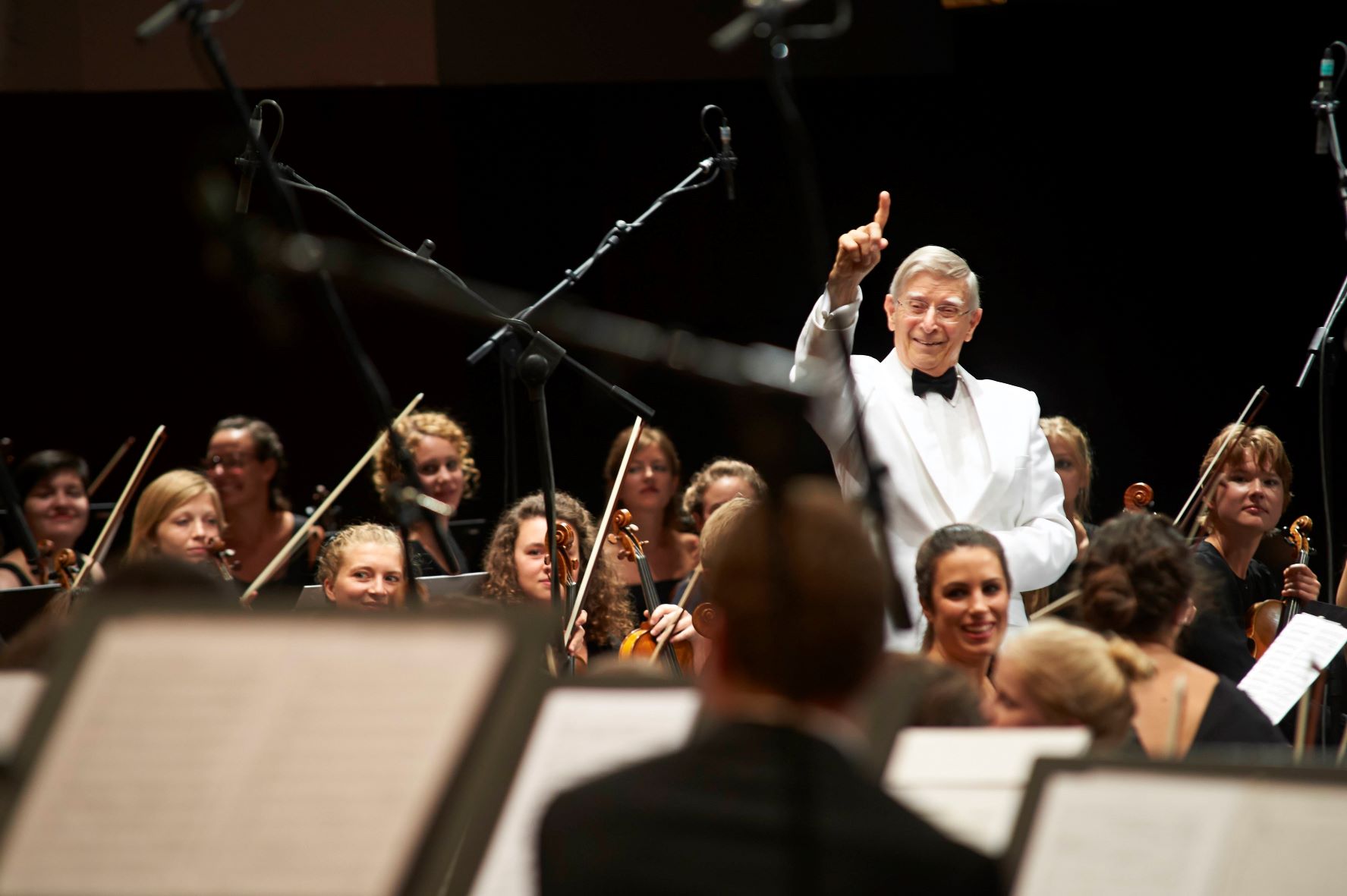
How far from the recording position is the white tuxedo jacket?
2947 mm

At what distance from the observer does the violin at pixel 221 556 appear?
378 centimetres

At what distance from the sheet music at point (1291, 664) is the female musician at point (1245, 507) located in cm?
114

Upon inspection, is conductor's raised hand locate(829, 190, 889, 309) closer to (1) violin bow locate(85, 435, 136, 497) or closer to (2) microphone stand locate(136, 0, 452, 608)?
(2) microphone stand locate(136, 0, 452, 608)

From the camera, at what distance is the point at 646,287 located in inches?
218

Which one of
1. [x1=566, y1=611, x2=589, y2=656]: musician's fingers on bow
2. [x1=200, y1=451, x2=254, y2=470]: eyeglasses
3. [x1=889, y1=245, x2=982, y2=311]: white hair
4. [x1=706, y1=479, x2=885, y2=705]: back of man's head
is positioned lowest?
[x1=566, y1=611, x2=589, y2=656]: musician's fingers on bow

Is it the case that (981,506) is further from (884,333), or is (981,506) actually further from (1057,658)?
(884,333)

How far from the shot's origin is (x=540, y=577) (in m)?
3.53

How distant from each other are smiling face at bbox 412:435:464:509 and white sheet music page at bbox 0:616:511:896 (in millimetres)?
3099

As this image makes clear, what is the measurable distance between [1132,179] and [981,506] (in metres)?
2.64

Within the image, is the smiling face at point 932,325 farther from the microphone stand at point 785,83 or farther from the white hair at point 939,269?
the microphone stand at point 785,83

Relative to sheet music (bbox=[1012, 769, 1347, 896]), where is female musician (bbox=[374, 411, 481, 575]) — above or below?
above

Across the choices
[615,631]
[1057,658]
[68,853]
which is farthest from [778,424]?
[615,631]

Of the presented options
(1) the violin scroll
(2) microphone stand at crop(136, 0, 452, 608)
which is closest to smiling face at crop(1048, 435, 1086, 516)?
(1) the violin scroll

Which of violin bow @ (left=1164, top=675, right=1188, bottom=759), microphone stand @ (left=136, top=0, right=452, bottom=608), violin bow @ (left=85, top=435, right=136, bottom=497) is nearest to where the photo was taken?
violin bow @ (left=1164, top=675, right=1188, bottom=759)
